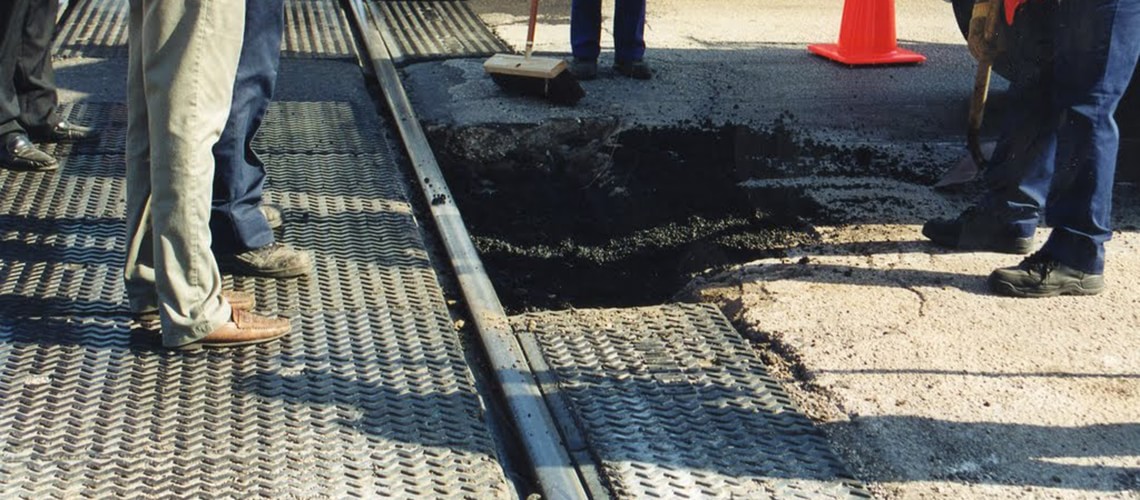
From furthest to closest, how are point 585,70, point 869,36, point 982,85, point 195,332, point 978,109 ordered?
point 869,36
point 585,70
point 978,109
point 982,85
point 195,332

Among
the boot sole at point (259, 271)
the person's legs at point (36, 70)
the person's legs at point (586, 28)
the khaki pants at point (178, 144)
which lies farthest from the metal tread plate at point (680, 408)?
the person's legs at point (586, 28)

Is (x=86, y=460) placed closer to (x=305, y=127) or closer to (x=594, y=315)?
(x=594, y=315)

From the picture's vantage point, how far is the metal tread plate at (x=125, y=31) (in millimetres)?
7305

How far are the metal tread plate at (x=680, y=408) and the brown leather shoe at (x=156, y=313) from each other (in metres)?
0.84

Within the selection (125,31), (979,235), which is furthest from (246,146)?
(125,31)

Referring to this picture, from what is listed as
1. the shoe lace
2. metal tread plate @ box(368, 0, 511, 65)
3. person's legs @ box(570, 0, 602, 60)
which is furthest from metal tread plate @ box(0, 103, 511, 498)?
metal tread plate @ box(368, 0, 511, 65)

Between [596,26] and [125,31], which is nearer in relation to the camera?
[596,26]

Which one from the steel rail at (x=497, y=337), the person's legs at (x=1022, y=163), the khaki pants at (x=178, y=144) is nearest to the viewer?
the steel rail at (x=497, y=337)

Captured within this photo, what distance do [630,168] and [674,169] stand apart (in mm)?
214

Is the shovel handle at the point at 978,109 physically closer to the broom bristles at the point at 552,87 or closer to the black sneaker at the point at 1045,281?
the black sneaker at the point at 1045,281

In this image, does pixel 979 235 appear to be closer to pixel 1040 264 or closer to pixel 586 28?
pixel 1040 264

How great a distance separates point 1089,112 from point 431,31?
515cm

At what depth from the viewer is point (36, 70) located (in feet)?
17.6

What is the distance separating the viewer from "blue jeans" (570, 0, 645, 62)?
6.84 metres
